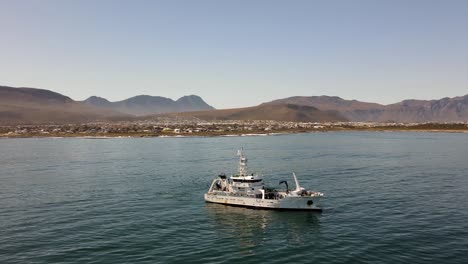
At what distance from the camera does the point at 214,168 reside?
12419cm

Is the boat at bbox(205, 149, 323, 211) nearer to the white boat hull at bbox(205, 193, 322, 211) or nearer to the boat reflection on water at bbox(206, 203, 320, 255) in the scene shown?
the white boat hull at bbox(205, 193, 322, 211)

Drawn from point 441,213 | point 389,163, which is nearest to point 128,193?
point 441,213

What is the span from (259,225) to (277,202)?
962 cm

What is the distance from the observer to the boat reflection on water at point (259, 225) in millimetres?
55494

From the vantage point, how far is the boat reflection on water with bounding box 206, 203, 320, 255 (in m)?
55.5

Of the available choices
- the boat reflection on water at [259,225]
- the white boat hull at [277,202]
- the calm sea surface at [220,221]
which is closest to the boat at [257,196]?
the white boat hull at [277,202]

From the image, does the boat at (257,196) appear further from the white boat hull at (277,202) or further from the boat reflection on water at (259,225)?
the boat reflection on water at (259,225)

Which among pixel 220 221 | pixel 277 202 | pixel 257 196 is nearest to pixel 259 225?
pixel 220 221

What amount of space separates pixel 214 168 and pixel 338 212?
61.2 metres

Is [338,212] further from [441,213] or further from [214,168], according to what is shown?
[214,168]

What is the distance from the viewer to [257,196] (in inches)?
2945

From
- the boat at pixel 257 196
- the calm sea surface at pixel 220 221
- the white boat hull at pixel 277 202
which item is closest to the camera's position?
the calm sea surface at pixel 220 221

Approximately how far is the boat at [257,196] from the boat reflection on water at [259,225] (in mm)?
1178

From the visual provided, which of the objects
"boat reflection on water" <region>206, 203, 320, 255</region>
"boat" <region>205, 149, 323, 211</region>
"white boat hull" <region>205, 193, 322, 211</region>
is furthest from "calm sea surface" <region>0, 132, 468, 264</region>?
"boat" <region>205, 149, 323, 211</region>
